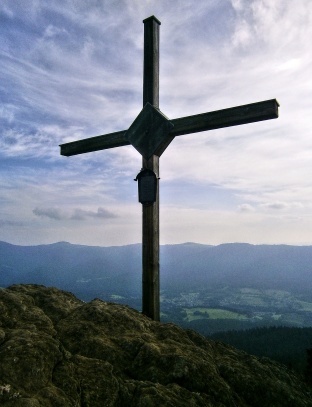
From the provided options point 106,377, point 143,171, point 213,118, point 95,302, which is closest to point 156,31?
point 213,118

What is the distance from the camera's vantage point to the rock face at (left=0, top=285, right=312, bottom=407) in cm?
339

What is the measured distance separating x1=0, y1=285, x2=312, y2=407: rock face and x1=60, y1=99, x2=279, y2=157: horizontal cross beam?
4.00 m

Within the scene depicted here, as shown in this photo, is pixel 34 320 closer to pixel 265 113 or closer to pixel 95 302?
pixel 95 302

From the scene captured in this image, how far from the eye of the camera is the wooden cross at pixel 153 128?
22.3ft

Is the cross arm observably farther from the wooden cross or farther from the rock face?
the rock face

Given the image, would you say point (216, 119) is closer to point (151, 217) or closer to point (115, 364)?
point (151, 217)

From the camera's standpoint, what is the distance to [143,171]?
7559 millimetres

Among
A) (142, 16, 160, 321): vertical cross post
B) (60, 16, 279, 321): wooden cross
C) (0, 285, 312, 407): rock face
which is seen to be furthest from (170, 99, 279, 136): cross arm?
(0, 285, 312, 407): rock face

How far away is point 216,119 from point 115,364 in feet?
16.5

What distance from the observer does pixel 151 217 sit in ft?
24.2

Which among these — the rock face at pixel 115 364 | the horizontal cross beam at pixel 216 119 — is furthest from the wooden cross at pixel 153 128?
the rock face at pixel 115 364

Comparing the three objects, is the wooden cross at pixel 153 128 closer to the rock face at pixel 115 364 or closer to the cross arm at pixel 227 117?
the cross arm at pixel 227 117

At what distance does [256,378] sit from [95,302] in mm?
2940

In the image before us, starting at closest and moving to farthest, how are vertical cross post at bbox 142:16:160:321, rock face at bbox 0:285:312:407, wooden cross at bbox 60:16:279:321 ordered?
rock face at bbox 0:285:312:407, wooden cross at bbox 60:16:279:321, vertical cross post at bbox 142:16:160:321
